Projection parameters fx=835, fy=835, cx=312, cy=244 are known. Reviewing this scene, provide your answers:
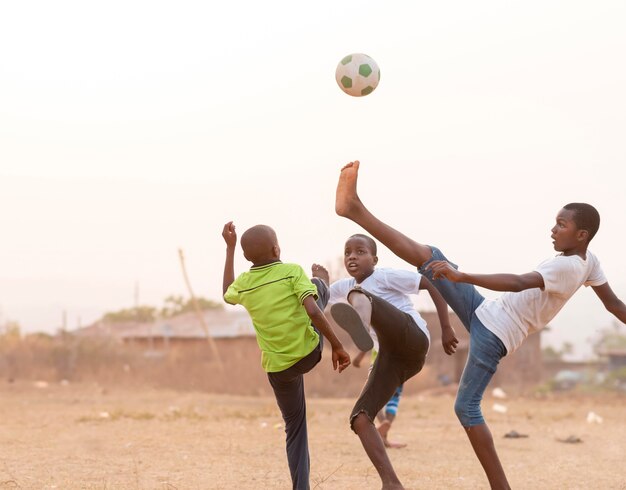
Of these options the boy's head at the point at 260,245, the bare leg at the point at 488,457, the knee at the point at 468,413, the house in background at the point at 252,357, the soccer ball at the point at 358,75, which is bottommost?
the house in background at the point at 252,357

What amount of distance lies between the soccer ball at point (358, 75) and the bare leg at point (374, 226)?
80.0 inches

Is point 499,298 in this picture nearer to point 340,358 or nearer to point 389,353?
point 389,353

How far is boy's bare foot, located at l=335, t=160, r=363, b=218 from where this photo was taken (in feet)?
18.0

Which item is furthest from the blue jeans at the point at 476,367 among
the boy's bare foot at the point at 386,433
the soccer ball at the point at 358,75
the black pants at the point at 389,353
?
the boy's bare foot at the point at 386,433

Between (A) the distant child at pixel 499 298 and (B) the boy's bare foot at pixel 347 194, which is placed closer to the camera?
(A) the distant child at pixel 499 298

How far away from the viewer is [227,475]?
720 centimetres

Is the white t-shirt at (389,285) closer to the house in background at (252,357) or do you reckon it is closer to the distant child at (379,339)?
the distant child at (379,339)

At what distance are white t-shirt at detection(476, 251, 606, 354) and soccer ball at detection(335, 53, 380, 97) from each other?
103 inches

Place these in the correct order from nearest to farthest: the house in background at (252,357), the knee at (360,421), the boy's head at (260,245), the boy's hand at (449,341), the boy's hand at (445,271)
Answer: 1. the boy's hand at (445,271)
2. the boy's head at (260,245)
3. the knee at (360,421)
4. the boy's hand at (449,341)
5. the house in background at (252,357)

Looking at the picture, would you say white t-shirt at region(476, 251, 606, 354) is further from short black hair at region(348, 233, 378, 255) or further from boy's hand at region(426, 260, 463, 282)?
short black hair at region(348, 233, 378, 255)

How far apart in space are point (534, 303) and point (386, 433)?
387 centimetres

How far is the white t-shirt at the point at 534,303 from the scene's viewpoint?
205 inches

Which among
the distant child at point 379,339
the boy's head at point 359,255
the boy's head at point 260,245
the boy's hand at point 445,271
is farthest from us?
the boy's head at point 359,255

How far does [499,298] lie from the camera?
5605 mm
